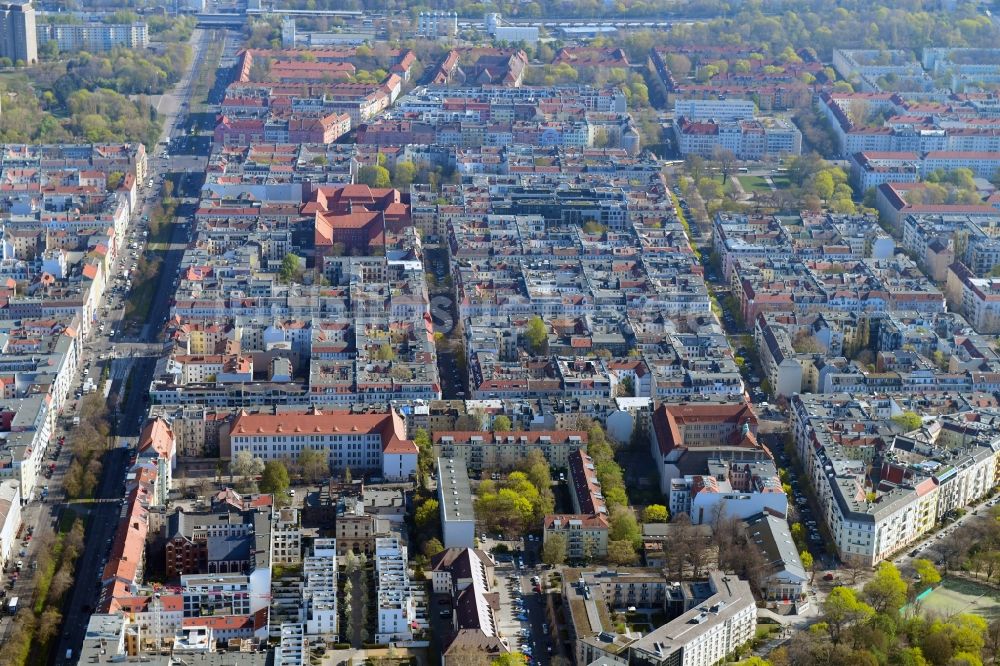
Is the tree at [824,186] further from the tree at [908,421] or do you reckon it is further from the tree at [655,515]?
the tree at [655,515]

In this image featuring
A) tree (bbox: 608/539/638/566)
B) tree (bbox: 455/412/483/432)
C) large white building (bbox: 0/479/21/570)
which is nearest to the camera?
large white building (bbox: 0/479/21/570)

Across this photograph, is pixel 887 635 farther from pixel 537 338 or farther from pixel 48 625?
pixel 537 338

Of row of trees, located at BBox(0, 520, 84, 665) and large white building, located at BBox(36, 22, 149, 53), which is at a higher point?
large white building, located at BBox(36, 22, 149, 53)

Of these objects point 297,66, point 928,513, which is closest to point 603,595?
point 928,513

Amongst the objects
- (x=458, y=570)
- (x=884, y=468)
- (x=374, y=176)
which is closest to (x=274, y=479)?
(x=458, y=570)

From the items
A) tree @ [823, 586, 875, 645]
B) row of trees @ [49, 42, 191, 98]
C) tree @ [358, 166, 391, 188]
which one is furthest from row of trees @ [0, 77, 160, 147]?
tree @ [823, 586, 875, 645]

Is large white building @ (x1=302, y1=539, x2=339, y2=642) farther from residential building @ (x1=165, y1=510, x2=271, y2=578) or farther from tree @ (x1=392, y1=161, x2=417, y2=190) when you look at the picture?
tree @ (x1=392, y1=161, x2=417, y2=190)
